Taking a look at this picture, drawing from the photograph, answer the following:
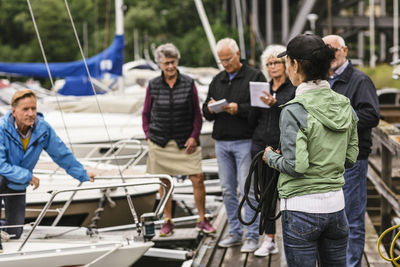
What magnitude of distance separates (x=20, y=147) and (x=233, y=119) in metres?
1.90

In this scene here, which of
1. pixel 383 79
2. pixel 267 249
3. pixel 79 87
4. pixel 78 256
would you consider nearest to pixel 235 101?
pixel 267 249

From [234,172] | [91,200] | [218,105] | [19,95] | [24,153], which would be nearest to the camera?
[19,95]

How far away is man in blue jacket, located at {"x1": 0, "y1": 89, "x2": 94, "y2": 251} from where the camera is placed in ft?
16.3

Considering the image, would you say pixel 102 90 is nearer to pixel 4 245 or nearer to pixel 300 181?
pixel 4 245

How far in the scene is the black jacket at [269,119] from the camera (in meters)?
5.12

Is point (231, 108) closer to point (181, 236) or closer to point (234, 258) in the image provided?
point (234, 258)

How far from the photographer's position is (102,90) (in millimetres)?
18547

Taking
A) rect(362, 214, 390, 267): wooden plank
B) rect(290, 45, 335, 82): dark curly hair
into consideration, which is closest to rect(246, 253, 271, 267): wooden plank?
rect(362, 214, 390, 267): wooden plank

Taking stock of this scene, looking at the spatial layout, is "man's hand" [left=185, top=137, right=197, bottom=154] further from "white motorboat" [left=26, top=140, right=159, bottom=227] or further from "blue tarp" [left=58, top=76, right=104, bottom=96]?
"blue tarp" [left=58, top=76, right=104, bottom=96]

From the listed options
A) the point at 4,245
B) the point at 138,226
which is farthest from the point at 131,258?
the point at 4,245

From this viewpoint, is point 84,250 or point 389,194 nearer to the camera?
point 84,250

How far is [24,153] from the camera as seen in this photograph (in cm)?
511

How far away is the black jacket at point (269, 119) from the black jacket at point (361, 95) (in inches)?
20.3

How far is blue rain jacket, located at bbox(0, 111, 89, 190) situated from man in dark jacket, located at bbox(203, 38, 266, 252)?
1309mm
